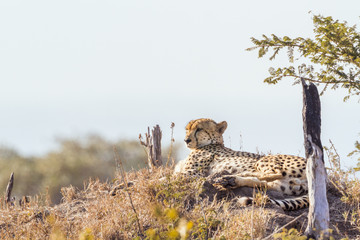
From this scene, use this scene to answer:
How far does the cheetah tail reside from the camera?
19.7 feet

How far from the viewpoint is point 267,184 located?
6.44 m

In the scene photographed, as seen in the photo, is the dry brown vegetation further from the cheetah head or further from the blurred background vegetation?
the blurred background vegetation

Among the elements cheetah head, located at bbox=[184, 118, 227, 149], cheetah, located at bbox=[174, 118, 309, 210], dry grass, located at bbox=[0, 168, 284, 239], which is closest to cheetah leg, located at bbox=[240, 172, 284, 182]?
cheetah, located at bbox=[174, 118, 309, 210]

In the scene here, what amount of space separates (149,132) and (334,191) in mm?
3096

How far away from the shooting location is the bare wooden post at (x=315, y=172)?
17.4 feet

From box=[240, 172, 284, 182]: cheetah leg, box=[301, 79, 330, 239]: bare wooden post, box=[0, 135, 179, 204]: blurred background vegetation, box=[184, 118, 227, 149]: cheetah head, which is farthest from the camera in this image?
box=[0, 135, 179, 204]: blurred background vegetation

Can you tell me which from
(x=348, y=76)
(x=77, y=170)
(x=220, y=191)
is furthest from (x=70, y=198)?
(x=77, y=170)

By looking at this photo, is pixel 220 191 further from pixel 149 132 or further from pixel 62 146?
pixel 62 146

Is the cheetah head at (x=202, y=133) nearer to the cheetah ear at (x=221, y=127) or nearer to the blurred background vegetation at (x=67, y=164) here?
the cheetah ear at (x=221, y=127)

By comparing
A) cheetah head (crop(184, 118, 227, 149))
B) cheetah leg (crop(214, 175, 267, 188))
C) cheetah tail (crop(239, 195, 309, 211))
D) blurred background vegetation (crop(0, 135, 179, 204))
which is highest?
cheetah head (crop(184, 118, 227, 149))

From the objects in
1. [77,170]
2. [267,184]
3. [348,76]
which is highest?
[348,76]

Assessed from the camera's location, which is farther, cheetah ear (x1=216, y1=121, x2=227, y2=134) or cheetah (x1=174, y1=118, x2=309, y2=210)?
cheetah ear (x1=216, y1=121, x2=227, y2=134)

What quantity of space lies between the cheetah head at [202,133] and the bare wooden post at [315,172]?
225 centimetres

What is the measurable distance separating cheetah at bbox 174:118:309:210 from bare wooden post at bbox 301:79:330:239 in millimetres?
727
